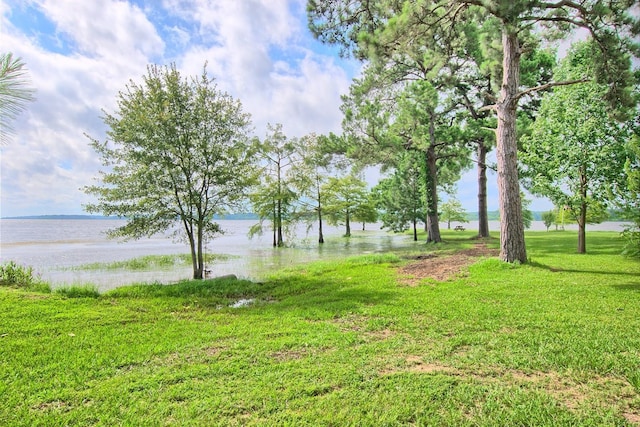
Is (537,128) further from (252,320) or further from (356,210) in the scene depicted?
(356,210)

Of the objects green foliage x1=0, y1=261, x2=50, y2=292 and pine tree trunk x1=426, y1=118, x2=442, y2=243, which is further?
pine tree trunk x1=426, y1=118, x2=442, y2=243

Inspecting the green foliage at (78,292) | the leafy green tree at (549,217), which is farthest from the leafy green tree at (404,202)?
the green foliage at (78,292)

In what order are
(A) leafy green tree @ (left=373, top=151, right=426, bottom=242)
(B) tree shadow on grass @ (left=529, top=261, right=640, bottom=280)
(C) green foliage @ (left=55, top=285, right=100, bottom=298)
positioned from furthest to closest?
(A) leafy green tree @ (left=373, top=151, right=426, bottom=242)
(B) tree shadow on grass @ (left=529, top=261, right=640, bottom=280)
(C) green foliage @ (left=55, top=285, right=100, bottom=298)

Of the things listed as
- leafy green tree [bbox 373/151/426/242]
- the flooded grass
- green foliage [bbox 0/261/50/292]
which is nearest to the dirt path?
green foliage [bbox 0/261/50/292]

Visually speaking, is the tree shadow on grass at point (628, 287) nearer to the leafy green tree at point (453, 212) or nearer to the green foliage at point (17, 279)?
the green foliage at point (17, 279)

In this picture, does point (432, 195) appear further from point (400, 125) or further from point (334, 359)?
point (334, 359)

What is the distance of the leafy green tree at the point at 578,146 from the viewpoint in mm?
10609

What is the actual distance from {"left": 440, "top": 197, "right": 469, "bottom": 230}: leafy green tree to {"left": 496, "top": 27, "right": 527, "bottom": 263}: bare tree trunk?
4440 cm

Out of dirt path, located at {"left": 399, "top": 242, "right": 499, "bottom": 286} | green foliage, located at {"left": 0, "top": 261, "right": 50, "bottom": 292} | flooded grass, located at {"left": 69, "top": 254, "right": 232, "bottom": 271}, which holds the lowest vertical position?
flooded grass, located at {"left": 69, "top": 254, "right": 232, "bottom": 271}

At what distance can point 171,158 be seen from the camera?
11438mm

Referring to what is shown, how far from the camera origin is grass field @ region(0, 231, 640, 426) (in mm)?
2707

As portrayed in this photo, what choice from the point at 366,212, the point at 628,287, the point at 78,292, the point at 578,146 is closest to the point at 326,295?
the point at 78,292

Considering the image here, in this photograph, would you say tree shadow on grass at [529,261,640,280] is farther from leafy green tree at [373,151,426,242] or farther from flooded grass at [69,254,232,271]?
leafy green tree at [373,151,426,242]

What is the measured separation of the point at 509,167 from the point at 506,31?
3704mm
